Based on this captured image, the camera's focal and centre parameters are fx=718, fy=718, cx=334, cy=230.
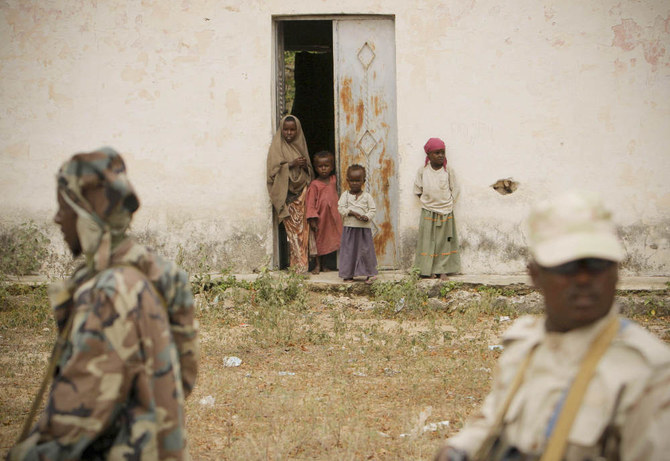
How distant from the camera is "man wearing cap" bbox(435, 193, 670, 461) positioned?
4.75ft

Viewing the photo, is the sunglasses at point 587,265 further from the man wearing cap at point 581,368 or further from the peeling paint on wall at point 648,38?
the peeling paint on wall at point 648,38

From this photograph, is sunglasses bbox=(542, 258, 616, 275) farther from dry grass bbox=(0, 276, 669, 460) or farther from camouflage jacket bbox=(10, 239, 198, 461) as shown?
dry grass bbox=(0, 276, 669, 460)

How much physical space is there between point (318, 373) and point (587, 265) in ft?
12.2

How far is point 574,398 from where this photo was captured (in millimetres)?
1477

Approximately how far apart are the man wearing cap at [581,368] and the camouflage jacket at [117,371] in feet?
2.59

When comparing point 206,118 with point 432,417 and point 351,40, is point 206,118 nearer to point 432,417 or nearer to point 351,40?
point 351,40

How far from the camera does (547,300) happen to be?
1614 mm

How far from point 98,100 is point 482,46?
13.9 feet

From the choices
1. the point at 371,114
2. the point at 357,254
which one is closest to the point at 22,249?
the point at 357,254

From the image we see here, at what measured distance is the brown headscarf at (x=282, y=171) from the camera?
7.81m

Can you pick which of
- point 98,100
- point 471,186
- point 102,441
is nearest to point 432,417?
point 102,441

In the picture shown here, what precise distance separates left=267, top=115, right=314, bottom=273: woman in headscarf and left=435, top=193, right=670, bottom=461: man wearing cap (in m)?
6.19

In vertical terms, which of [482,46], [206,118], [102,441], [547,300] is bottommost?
[102,441]

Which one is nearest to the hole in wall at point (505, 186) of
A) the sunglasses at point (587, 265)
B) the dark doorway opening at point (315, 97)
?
the dark doorway opening at point (315, 97)
